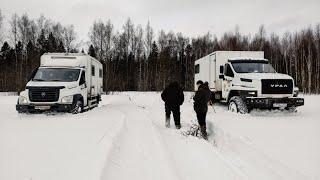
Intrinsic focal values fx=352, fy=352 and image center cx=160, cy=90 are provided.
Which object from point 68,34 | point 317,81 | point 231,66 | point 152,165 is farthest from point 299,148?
point 68,34

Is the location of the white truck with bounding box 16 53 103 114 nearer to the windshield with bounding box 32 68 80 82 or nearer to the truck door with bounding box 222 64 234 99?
the windshield with bounding box 32 68 80 82

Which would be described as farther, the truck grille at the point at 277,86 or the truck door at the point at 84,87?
the truck door at the point at 84,87

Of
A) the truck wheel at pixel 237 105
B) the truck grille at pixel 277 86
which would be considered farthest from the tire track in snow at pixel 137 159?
the truck grille at pixel 277 86

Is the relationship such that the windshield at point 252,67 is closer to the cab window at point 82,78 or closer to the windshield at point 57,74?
the cab window at point 82,78

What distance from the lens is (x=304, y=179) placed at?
5.73 meters

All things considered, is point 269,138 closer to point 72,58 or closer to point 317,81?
point 72,58

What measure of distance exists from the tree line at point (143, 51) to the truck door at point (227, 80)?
28.4 metres

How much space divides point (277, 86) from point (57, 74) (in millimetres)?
10203

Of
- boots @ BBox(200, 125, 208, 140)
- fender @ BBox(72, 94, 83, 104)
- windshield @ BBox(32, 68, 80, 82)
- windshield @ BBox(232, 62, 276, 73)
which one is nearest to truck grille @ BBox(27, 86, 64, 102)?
fender @ BBox(72, 94, 83, 104)

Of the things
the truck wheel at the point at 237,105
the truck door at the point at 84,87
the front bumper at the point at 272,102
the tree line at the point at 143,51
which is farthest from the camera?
the tree line at the point at 143,51

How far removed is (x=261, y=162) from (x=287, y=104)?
8793 millimetres

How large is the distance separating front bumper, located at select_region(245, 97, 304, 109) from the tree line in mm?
31339

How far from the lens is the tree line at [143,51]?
51.0 metres

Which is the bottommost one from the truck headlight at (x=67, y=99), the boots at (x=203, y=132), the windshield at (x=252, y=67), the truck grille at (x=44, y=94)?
the boots at (x=203, y=132)
